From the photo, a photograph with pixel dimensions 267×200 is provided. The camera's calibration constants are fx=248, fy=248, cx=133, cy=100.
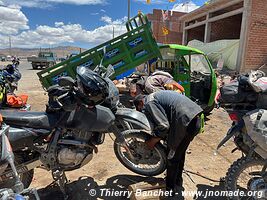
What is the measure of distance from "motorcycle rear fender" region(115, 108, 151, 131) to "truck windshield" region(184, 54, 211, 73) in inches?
167

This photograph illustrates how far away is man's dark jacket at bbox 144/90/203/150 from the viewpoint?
2.76m

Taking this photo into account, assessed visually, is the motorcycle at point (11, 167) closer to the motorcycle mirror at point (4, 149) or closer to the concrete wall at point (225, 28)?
the motorcycle mirror at point (4, 149)

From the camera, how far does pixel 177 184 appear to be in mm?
3221

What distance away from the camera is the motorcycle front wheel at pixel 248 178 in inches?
106

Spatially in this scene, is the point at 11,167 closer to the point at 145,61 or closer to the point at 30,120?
the point at 30,120

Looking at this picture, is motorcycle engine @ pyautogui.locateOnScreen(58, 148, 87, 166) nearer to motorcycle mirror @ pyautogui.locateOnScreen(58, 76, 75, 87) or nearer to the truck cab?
motorcycle mirror @ pyautogui.locateOnScreen(58, 76, 75, 87)

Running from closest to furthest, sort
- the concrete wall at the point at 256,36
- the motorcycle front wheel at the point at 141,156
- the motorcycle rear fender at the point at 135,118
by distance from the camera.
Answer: the motorcycle rear fender at the point at 135,118, the motorcycle front wheel at the point at 141,156, the concrete wall at the point at 256,36

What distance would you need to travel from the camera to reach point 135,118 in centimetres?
307

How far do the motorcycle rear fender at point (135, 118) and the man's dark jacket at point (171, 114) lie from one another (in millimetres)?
99

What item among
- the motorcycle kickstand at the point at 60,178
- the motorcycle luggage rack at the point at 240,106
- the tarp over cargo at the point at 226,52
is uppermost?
the tarp over cargo at the point at 226,52

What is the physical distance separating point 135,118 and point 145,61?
11.9 feet

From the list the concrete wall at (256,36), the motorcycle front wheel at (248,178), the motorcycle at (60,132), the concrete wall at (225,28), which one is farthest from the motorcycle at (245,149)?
the concrete wall at (225,28)

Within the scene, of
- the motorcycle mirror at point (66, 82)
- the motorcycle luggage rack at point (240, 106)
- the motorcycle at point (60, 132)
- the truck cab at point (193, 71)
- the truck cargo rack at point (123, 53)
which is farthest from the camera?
the truck cab at point (193, 71)

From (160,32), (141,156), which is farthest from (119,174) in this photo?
(160,32)
